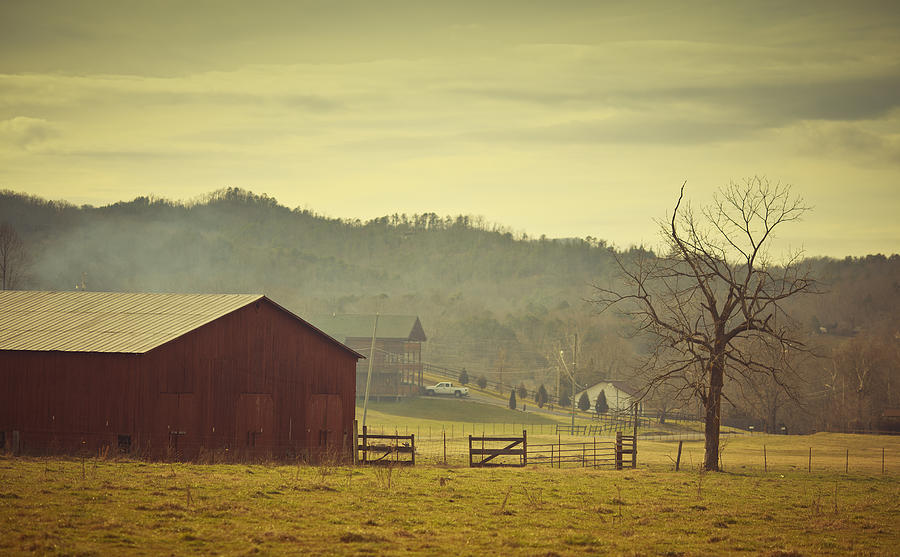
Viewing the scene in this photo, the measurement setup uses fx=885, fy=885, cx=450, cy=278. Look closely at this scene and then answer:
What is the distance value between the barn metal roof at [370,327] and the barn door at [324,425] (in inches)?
2594

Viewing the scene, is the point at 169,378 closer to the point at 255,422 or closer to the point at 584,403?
the point at 255,422

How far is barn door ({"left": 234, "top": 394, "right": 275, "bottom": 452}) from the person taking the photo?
1416 inches

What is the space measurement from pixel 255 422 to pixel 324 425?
3885mm

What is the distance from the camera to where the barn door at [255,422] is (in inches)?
1416

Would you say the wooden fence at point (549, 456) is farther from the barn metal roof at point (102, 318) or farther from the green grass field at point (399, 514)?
the barn metal roof at point (102, 318)

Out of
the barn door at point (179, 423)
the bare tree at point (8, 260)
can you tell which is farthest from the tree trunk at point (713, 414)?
the bare tree at point (8, 260)

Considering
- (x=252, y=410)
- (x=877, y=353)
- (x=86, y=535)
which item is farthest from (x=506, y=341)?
(x=86, y=535)

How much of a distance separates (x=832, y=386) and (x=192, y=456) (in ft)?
287

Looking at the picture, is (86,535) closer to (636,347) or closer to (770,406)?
(770,406)

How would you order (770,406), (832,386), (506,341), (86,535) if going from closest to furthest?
(86,535) → (770,406) → (832,386) → (506,341)

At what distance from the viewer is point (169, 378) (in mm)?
33406

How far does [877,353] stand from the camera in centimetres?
11262

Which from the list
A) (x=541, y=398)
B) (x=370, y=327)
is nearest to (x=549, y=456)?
(x=370, y=327)

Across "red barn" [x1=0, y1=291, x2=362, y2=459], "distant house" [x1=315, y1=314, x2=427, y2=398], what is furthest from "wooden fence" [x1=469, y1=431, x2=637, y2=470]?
"distant house" [x1=315, y1=314, x2=427, y2=398]
